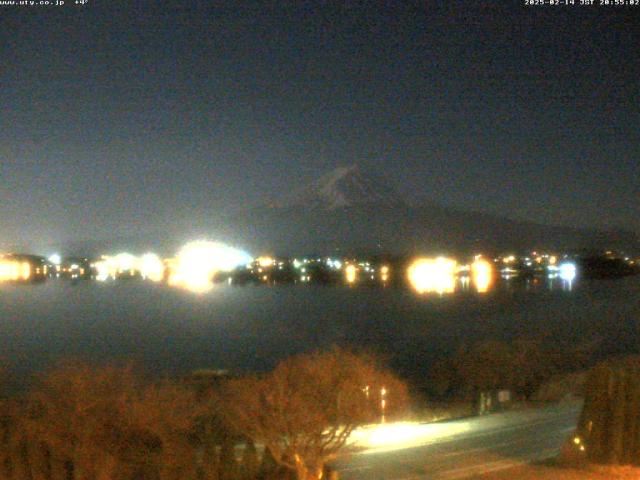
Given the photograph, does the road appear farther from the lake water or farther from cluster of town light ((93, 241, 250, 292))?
cluster of town light ((93, 241, 250, 292))

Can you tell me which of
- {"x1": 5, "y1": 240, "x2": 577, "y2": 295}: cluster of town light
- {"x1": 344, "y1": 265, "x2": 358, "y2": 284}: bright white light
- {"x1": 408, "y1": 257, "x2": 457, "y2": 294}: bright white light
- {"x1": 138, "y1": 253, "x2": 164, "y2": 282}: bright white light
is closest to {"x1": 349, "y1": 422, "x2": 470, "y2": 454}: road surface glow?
{"x1": 408, "y1": 257, "x2": 457, "y2": 294}: bright white light

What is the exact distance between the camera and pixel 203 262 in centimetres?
6531

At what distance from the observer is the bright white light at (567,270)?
2334 inches

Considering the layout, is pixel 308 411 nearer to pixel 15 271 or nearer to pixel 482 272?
pixel 15 271

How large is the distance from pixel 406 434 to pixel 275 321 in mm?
23247

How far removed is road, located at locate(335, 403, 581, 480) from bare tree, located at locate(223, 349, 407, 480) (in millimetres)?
1304

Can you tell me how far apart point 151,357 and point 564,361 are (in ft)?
41.5

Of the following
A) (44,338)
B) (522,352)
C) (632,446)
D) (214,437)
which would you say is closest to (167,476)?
(214,437)

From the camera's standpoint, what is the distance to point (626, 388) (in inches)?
332

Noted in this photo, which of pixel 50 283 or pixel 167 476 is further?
pixel 50 283

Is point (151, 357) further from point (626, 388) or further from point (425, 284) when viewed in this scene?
point (425, 284)

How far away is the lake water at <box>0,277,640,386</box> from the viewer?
2898 cm

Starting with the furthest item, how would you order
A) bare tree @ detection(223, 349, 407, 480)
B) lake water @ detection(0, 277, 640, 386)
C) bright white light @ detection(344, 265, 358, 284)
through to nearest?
bright white light @ detection(344, 265, 358, 284) → lake water @ detection(0, 277, 640, 386) → bare tree @ detection(223, 349, 407, 480)

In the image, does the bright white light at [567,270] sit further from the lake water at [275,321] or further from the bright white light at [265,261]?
the bright white light at [265,261]
